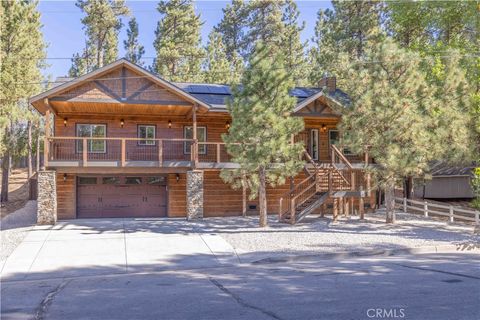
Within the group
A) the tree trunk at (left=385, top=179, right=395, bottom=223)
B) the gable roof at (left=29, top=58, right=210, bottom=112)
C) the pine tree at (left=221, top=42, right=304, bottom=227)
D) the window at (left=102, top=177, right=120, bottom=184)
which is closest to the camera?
the pine tree at (left=221, top=42, right=304, bottom=227)

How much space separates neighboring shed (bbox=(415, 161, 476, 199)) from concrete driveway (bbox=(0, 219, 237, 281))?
21782mm

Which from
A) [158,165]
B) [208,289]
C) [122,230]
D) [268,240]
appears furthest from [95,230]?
[208,289]

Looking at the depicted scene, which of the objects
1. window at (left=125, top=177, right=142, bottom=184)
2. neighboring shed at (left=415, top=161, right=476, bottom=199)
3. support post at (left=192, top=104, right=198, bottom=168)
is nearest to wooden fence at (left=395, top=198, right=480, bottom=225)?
neighboring shed at (left=415, top=161, right=476, bottom=199)

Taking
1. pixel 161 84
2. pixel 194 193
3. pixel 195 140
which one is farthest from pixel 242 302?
pixel 161 84

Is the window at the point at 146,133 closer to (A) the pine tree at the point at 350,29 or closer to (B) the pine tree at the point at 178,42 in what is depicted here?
(B) the pine tree at the point at 178,42

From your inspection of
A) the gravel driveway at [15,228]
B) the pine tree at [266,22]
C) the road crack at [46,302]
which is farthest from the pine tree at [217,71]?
the road crack at [46,302]

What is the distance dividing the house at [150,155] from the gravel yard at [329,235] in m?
1.28

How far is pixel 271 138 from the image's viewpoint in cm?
1770

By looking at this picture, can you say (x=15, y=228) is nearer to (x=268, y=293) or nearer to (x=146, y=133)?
(x=146, y=133)

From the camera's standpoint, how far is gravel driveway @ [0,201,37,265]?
14.5 meters

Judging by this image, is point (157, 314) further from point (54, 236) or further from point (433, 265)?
point (54, 236)

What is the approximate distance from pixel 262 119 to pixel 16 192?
28.4 m

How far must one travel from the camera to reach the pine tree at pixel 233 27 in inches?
2018

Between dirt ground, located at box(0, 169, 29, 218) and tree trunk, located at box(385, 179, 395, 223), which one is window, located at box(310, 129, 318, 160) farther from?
dirt ground, located at box(0, 169, 29, 218)
